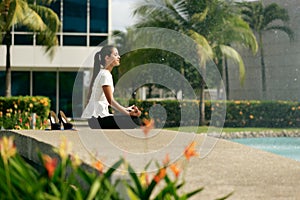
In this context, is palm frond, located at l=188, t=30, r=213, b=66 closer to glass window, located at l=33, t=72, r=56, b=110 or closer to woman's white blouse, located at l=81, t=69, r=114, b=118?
glass window, located at l=33, t=72, r=56, b=110

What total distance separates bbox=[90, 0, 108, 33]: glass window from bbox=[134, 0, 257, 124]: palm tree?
2.15 meters

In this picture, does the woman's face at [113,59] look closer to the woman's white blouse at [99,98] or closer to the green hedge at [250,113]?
the woman's white blouse at [99,98]

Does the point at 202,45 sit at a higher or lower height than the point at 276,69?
higher

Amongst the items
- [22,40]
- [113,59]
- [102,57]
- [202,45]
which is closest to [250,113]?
[202,45]

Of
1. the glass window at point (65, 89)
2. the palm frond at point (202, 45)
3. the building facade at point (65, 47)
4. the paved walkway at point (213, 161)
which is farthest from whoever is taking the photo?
the glass window at point (65, 89)

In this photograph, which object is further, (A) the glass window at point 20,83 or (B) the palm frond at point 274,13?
(A) the glass window at point 20,83

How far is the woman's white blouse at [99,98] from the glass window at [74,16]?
19.7m

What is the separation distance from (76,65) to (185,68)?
4.65 metres

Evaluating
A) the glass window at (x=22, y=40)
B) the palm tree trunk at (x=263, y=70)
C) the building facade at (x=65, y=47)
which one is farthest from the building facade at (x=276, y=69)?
the glass window at (x=22, y=40)

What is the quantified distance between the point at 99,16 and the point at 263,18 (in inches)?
281

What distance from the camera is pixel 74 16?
26.1 metres

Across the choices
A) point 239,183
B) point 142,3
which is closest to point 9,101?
point 142,3

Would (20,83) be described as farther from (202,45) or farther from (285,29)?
(285,29)

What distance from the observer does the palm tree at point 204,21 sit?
2375 cm
